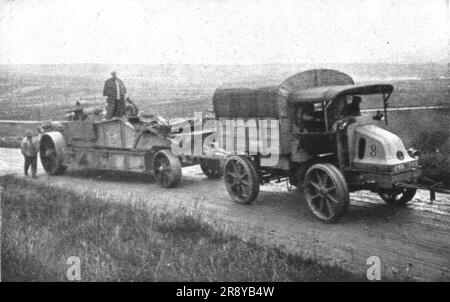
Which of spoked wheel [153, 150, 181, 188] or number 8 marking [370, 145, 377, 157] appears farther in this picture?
spoked wheel [153, 150, 181, 188]

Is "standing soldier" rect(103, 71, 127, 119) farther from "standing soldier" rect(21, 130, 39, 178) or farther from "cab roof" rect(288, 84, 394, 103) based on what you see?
"cab roof" rect(288, 84, 394, 103)

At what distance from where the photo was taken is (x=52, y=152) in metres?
14.0

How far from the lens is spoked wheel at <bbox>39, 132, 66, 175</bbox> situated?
13.7 metres

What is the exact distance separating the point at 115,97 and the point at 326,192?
7209 mm

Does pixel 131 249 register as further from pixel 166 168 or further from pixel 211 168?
pixel 211 168

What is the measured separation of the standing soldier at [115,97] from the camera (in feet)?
43.1

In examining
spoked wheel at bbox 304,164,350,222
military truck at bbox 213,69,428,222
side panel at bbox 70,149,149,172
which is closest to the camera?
spoked wheel at bbox 304,164,350,222

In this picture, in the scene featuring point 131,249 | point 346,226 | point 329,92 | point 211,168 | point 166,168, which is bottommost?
point 346,226

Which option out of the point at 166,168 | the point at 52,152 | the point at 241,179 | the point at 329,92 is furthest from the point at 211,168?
the point at 329,92

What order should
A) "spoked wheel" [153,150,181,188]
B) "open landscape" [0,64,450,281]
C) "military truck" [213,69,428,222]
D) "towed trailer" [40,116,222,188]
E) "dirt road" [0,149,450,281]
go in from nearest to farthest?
"open landscape" [0,64,450,281] < "dirt road" [0,149,450,281] < "military truck" [213,69,428,222] < "spoked wheel" [153,150,181,188] < "towed trailer" [40,116,222,188]

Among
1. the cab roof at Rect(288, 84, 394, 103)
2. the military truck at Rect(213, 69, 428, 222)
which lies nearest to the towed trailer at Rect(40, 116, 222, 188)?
the military truck at Rect(213, 69, 428, 222)

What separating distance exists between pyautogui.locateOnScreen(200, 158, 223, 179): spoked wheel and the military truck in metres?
2.94
